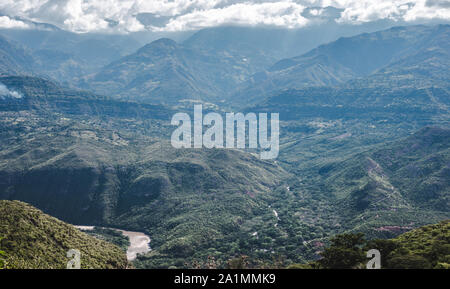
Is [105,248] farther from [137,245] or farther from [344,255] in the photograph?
[344,255]

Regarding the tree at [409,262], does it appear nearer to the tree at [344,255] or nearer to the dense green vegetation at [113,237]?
the tree at [344,255]

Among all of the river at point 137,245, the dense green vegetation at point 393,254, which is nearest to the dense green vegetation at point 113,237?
the river at point 137,245

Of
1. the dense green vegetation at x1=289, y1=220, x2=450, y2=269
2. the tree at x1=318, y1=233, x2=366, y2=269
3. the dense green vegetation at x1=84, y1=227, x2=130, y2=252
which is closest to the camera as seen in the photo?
the dense green vegetation at x1=289, y1=220, x2=450, y2=269

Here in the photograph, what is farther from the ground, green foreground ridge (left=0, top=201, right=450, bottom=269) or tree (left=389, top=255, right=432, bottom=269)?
green foreground ridge (left=0, top=201, right=450, bottom=269)

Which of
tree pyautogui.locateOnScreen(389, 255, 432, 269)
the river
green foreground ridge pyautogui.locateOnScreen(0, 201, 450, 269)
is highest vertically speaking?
the river

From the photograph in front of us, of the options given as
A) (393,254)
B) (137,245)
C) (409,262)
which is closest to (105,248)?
(137,245)

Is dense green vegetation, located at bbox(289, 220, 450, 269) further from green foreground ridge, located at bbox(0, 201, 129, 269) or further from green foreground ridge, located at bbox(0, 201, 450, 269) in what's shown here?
green foreground ridge, located at bbox(0, 201, 129, 269)

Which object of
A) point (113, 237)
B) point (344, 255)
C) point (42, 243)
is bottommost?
point (344, 255)

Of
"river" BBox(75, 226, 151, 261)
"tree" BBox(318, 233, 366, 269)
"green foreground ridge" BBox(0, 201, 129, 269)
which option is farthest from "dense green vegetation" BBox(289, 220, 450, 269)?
"river" BBox(75, 226, 151, 261)

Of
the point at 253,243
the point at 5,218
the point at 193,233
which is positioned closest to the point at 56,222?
the point at 5,218
